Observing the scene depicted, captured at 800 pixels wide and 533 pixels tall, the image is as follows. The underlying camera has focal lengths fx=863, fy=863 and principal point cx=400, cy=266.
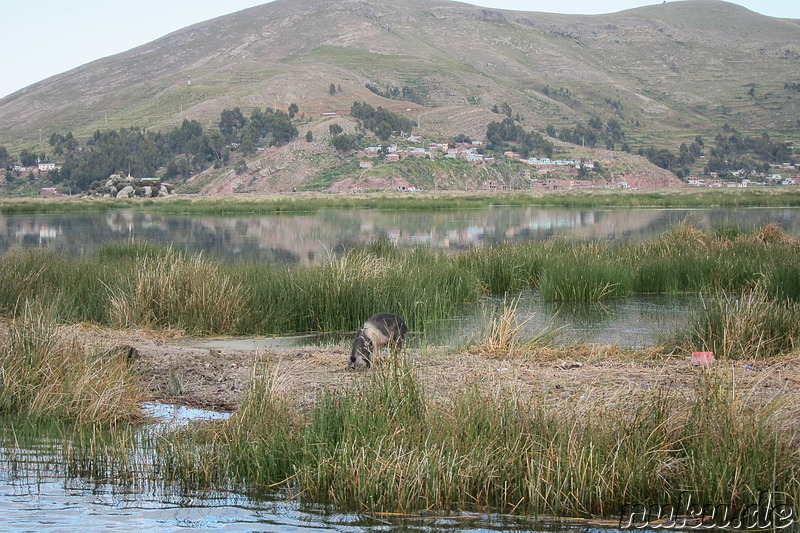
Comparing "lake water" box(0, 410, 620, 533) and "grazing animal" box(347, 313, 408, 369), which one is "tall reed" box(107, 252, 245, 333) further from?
"lake water" box(0, 410, 620, 533)

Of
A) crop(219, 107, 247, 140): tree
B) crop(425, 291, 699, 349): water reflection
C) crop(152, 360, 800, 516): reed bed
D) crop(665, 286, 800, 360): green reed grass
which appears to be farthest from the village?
crop(152, 360, 800, 516): reed bed

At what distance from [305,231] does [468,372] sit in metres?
30.5

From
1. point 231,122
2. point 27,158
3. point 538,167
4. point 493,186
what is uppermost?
point 231,122

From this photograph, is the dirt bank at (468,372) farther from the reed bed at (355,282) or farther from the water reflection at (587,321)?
the reed bed at (355,282)

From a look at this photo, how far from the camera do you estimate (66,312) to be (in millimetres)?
11945

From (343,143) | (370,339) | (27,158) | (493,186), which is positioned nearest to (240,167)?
(343,143)

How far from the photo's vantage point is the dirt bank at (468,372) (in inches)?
279

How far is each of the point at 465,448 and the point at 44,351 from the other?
443 cm

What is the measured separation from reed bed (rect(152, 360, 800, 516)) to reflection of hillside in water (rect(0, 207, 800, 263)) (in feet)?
58.6

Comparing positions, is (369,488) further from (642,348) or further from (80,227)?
(80,227)

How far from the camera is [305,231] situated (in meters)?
37.8

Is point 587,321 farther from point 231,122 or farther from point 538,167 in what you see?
point 231,122

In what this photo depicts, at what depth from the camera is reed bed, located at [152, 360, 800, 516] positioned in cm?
536

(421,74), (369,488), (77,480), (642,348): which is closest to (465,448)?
(369,488)
